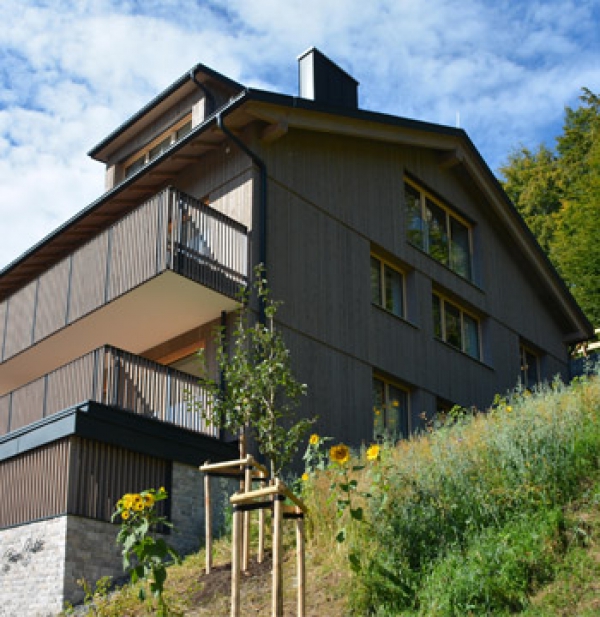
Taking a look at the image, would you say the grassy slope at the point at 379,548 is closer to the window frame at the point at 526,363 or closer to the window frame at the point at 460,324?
the window frame at the point at 460,324

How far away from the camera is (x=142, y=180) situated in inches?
703

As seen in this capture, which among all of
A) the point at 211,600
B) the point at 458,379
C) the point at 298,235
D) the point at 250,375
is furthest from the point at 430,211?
the point at 211,600

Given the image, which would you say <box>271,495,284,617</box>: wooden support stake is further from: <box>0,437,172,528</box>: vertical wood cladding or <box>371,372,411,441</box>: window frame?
<box>371,372,411,441</box>: window frame

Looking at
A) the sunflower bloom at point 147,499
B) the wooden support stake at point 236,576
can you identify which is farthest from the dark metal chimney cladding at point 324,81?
the wooden support stake at point 236,576

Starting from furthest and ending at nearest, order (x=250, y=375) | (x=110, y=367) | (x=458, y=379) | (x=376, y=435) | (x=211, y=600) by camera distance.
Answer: (x=458, y=379), (x=376, y=435), (x=110, y=367), (x=250, y=375), (x=211, y=600)

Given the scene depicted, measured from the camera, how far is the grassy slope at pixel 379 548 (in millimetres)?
8391

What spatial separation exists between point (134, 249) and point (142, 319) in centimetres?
149

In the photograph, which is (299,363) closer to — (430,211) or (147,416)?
(147,416)

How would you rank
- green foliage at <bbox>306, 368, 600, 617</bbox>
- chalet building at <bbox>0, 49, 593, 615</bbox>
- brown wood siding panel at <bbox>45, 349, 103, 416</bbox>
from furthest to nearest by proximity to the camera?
brown wood siding panel at <bbox>45, 349, 103, 416</bbox> < chalet building at <bbox>0, 49, 593, 615</bbox> < green foliage at <bbox>306, 368, 600, 617</bbox>

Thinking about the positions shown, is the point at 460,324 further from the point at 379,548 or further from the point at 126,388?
the point at 379,548

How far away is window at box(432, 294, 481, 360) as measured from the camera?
2056 centimetres

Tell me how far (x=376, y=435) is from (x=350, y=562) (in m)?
8.20

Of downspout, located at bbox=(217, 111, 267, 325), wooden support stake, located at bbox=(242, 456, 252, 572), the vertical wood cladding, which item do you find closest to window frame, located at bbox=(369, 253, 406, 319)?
downspout, located at bbox=(217, 111, 267, 325)

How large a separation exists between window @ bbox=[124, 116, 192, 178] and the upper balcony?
338cm
